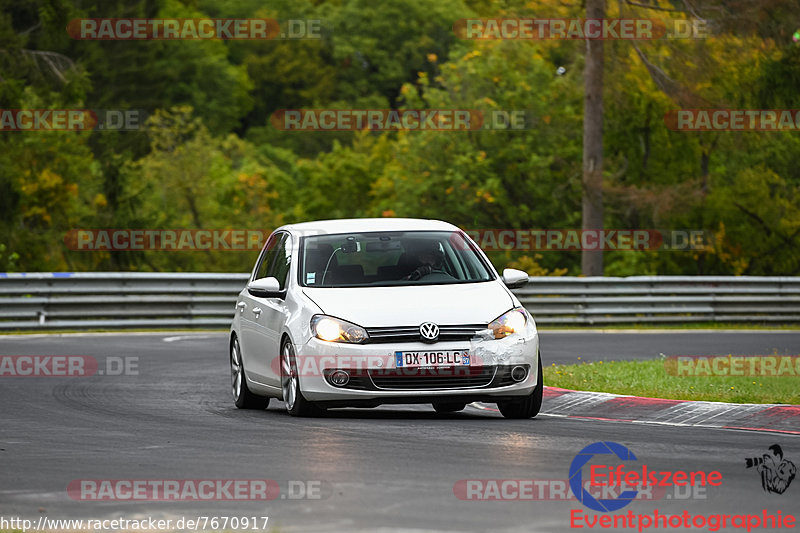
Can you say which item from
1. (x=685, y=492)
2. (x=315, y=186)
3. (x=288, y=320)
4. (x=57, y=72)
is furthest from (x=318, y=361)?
(x=315, y=186)

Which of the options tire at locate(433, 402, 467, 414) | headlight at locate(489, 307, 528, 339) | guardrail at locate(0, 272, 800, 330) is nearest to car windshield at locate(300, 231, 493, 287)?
headlight at locate(489, 307, 528, 339)

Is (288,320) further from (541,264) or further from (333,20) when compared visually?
(333,20)

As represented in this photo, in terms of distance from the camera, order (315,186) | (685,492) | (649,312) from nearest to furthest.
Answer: (685,492), (649,312), (315,186)

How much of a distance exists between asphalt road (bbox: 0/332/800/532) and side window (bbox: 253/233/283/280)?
1280 millimetres

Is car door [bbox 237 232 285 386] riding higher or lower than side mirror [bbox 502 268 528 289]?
lower

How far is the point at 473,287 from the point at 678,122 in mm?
29623

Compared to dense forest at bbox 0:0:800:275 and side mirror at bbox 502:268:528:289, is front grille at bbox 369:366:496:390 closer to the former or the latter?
side mirror at bbox 502:268:528:289

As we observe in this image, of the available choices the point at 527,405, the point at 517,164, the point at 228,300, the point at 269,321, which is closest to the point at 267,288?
the point at 269,321

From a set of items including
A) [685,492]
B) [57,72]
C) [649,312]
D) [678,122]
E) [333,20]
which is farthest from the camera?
[333,20]

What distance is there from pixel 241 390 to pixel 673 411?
395cm

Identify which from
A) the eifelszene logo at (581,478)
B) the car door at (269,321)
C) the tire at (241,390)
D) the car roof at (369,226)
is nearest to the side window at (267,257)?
the car door at (269,321)

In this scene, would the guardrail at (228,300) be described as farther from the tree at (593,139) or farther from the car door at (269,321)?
the car door at (269,321)

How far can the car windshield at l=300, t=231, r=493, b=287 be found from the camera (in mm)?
13250

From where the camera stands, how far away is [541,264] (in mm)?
51875
